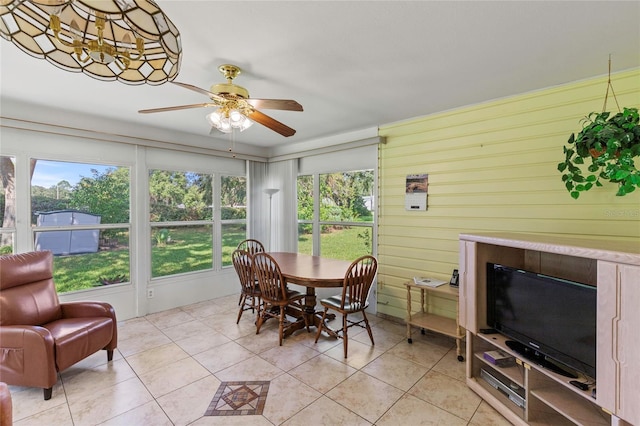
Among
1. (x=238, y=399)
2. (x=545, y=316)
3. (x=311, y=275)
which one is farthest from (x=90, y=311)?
(x=545, y=316)

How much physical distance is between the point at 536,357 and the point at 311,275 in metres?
1.89

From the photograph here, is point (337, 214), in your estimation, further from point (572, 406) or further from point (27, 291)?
point (27, 291)

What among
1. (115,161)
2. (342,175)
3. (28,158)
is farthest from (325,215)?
(28,158)

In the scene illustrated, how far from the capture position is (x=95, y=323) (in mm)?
2533

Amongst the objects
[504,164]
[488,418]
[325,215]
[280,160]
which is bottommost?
[488,418]

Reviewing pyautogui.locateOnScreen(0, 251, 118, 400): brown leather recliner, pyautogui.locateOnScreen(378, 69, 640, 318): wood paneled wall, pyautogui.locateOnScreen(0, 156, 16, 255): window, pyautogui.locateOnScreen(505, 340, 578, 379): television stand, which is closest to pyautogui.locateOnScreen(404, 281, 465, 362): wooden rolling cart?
pyautogui.locateOnScreen(378, 69, 640, 318): wood paneled wall

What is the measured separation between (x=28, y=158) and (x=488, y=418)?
4873 millimetres

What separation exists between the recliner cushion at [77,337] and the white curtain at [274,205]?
2.63 meters

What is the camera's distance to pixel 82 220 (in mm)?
3516

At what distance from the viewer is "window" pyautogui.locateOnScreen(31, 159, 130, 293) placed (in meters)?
3.25

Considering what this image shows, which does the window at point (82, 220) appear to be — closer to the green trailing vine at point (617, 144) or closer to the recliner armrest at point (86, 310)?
the recliner armrest at point (86, 310)

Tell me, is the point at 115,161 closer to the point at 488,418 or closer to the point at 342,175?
the point at 342,175

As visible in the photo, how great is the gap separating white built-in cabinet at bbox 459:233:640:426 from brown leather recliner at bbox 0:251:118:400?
3.15 meters

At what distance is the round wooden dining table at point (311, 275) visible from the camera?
286 cm
